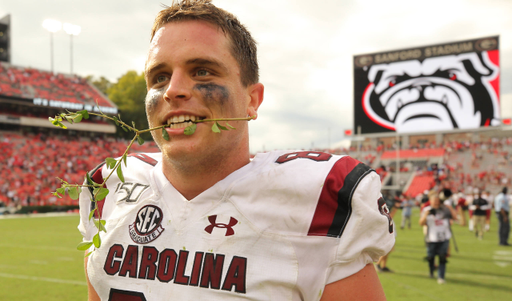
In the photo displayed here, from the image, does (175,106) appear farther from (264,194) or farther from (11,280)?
(11,280)

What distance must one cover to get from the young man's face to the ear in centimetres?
8

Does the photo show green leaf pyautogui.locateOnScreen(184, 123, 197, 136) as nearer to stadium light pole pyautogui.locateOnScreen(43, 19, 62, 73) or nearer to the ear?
the ear

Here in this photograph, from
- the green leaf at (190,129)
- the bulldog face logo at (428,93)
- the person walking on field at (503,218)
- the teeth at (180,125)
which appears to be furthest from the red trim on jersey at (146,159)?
the bulldog face logo at (428,93)

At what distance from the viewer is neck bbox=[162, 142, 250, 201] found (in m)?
1.38

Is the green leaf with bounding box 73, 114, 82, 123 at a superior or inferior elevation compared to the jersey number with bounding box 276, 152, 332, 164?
superior

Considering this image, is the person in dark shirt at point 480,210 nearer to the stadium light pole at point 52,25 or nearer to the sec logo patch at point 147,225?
the sec logo patch at point 147,225

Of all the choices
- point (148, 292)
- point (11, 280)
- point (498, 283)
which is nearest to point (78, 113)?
point (148, 292)

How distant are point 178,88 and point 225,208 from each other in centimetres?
43

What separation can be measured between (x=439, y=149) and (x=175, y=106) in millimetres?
32112

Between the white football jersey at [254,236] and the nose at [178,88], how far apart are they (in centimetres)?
33

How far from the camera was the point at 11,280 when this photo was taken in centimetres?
618

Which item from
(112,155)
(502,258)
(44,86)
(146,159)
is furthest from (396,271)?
(44,86)

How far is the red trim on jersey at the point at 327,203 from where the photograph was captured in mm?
1235

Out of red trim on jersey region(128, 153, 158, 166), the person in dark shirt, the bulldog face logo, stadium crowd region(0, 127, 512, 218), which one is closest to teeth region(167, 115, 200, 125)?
red trim on jersey region(128, 153, 158, 166)
